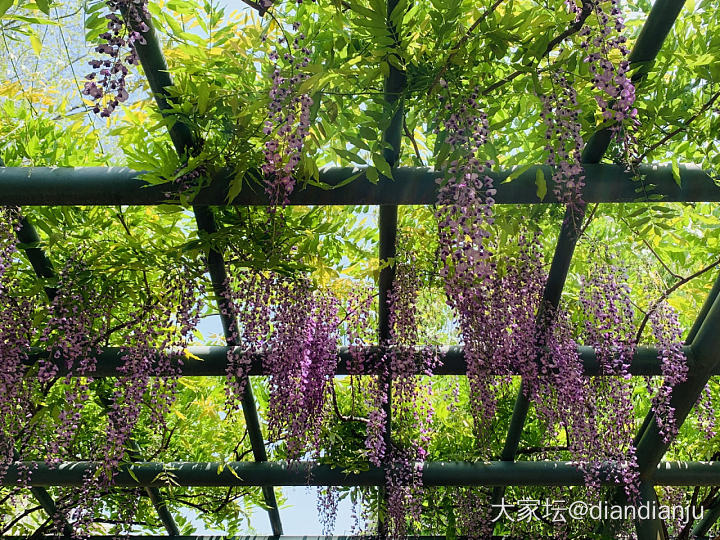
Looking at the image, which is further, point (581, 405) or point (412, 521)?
point (412, 521)

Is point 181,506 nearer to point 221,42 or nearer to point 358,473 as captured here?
point 358,473

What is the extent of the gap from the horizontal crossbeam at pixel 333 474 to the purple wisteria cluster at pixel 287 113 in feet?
8.11

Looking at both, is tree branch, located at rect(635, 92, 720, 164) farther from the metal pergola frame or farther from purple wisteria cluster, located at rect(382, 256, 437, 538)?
purple wisteria cluster, located at rect(382, 256, 437, 538)

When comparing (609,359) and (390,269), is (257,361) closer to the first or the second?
(390,269)

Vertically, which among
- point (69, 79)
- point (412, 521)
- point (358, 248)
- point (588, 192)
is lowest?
point (412, 521)

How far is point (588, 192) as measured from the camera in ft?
9.00

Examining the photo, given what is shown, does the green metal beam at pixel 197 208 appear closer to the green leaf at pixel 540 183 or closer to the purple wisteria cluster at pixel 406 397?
the purple wisteria cluster at pixel 406 397

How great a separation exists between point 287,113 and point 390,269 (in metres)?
1.28

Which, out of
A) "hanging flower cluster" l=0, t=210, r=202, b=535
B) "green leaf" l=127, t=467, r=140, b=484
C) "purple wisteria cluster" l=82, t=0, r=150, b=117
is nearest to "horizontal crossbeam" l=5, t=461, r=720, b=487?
"green leaf" l=127, t=467, r=140, b=484

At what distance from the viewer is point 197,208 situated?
293 centimetres

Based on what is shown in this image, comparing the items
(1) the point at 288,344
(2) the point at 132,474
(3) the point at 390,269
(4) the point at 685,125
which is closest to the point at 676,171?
(4) the point at 685,125

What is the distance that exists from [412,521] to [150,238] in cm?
268

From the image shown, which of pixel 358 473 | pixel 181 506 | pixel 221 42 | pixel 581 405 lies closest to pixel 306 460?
pixel 358 473

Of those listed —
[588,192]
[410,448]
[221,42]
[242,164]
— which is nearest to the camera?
[221,42]
